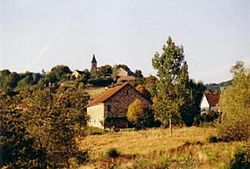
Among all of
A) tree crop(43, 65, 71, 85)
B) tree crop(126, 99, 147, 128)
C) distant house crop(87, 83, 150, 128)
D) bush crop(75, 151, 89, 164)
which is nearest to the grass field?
bush crop(75, 151, 89, 164)

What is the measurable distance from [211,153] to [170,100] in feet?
43.5

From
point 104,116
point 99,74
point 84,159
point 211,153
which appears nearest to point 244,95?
point 211,153

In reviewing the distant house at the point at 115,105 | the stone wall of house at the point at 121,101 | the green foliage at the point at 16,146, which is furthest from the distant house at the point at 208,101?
the green foliage at the point at 16,146

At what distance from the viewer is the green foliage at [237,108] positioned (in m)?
26.8

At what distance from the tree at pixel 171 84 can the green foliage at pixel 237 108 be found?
6.84 m

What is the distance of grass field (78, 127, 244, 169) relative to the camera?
2225 cm

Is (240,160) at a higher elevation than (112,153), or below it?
below

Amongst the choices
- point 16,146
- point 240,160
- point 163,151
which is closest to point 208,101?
point 163,151

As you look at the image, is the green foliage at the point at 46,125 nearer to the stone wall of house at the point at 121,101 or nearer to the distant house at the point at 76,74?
the stone wall of house at the point at 121,101

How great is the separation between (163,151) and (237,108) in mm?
4481

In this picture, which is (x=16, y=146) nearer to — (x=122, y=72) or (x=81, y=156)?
(x=81, y=156)

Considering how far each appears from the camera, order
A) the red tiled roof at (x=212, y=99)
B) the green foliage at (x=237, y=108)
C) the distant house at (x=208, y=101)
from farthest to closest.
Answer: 1. the red tiled roof at (x=212, y=99)
2. the distant house at (x=208, y=101)
3. the green foliage at (x=237, y=108)

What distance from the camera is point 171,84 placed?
127 ft

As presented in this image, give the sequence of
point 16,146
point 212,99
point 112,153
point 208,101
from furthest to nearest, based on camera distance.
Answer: point 212,99 → point 208,101 → point 112,153 → point 16,146
